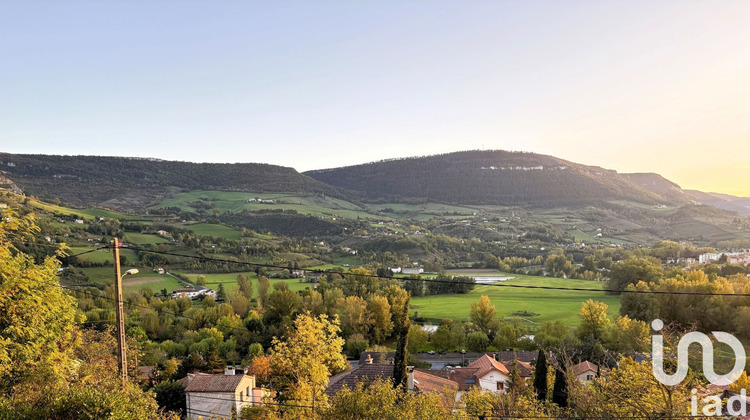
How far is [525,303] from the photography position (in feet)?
232

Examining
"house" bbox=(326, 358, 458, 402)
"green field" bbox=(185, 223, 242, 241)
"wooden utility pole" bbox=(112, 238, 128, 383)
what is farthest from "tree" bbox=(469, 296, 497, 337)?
"green field" bbox=(185, 223, 242, 241)

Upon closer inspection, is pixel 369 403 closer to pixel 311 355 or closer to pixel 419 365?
pixel 311 355

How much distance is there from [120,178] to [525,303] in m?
146

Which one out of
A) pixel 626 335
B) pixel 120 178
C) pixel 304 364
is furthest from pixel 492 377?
pixel 120 178

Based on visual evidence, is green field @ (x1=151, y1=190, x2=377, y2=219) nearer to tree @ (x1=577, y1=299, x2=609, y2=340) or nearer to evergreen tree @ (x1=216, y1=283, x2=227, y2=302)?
evergreen tree @ (x1=216, y1=283, x2=227, y2=302)

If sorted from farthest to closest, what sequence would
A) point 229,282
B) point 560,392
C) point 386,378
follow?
point 229,282
point 386,378
point 560,392

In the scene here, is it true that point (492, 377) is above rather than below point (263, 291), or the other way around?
below

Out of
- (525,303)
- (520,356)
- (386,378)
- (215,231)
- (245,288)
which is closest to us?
(386,378)

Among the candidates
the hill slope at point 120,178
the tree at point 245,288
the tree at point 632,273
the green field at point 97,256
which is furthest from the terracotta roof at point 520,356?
the hill slope at point 120,178

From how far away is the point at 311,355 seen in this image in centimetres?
2231

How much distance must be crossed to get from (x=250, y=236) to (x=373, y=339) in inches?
2480

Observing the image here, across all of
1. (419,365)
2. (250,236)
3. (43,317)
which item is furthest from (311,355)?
(250,236)

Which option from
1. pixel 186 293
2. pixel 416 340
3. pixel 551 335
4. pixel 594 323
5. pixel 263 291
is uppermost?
pixel 186 293

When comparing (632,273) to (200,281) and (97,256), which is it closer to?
(200,281)
